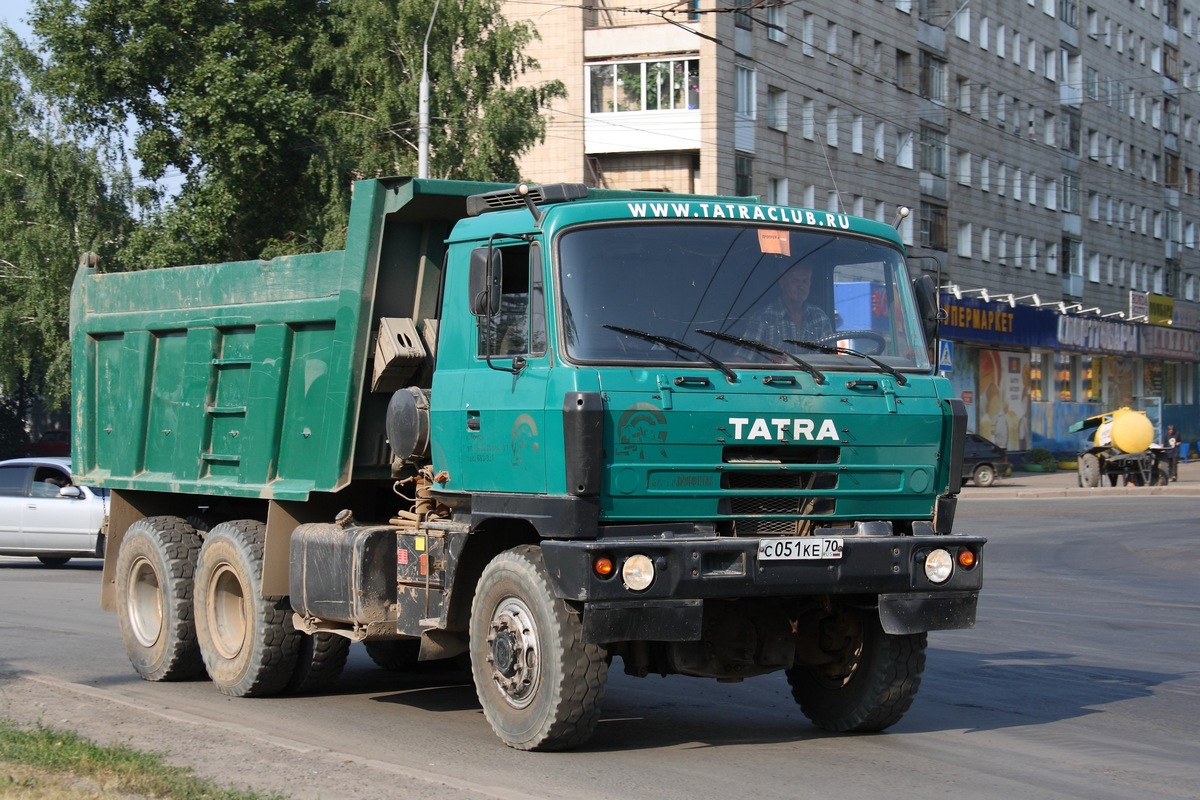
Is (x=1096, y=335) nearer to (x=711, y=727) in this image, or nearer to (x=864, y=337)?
(x=711, y=727)

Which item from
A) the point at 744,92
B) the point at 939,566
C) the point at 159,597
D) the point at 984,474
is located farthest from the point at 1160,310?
the point at 939,566

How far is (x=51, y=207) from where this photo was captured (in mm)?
39031

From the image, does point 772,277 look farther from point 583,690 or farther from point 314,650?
point 314,650

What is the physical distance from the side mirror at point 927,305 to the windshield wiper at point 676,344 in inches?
53.6

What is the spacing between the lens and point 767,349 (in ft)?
25.1

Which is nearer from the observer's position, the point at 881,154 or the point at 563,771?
the point at 563,771

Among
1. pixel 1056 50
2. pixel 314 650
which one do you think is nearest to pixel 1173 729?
pixel 314 650

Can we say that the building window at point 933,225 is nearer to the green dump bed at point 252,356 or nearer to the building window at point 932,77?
the building window at point 932,77

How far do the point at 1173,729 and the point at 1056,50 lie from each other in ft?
228

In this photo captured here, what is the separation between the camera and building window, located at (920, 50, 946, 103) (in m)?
59.8

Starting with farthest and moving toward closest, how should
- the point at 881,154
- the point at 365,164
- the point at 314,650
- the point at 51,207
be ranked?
the point at 881,154 < the point at 51,207 < the point at 365,164 < the point at 314,650

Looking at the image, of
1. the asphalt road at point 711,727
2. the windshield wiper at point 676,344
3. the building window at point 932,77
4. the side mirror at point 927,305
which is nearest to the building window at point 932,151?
the building window at point 932,77

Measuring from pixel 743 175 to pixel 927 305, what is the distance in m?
40.6

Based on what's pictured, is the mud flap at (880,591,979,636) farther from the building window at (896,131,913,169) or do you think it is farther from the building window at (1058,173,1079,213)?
the building window at (1058,173,1079,213)
